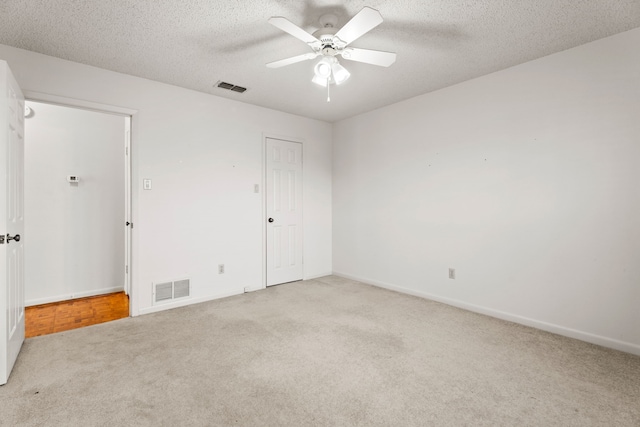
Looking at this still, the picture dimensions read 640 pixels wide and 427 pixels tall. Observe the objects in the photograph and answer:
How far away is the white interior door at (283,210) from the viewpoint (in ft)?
14.1

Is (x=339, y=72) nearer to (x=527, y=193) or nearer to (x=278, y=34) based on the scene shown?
(x=278, y=34)

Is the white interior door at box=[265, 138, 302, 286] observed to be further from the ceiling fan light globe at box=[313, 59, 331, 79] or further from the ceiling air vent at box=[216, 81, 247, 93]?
the ceiling fan light globe at box=[313, 59, 331, 79]

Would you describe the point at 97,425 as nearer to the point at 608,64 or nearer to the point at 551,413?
the point at 551,413

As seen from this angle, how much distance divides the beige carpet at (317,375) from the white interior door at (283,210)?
1.33 metres

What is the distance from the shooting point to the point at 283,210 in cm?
443

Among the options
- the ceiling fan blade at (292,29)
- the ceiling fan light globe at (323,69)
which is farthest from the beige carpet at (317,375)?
the ceiling fan blade at (292,29)

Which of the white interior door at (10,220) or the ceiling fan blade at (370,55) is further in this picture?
the ceiling fan blade at (370,55)

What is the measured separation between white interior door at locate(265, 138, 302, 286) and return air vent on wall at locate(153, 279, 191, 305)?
3.65 feet

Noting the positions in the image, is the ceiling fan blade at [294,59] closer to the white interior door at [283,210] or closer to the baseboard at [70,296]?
the white interior door at [283,210]

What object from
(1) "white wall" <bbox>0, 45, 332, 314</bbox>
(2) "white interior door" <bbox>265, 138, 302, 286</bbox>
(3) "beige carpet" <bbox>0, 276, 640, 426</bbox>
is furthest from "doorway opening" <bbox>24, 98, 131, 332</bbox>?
(2) "white interior door" <bbox>265, 138, 302, 286</bbox>

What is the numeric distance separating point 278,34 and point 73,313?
3.53 metres

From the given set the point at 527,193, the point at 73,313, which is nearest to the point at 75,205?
the point at 73,313

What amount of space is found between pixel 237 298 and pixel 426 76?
3.31 m

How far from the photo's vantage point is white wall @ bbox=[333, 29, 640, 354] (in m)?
2.43
